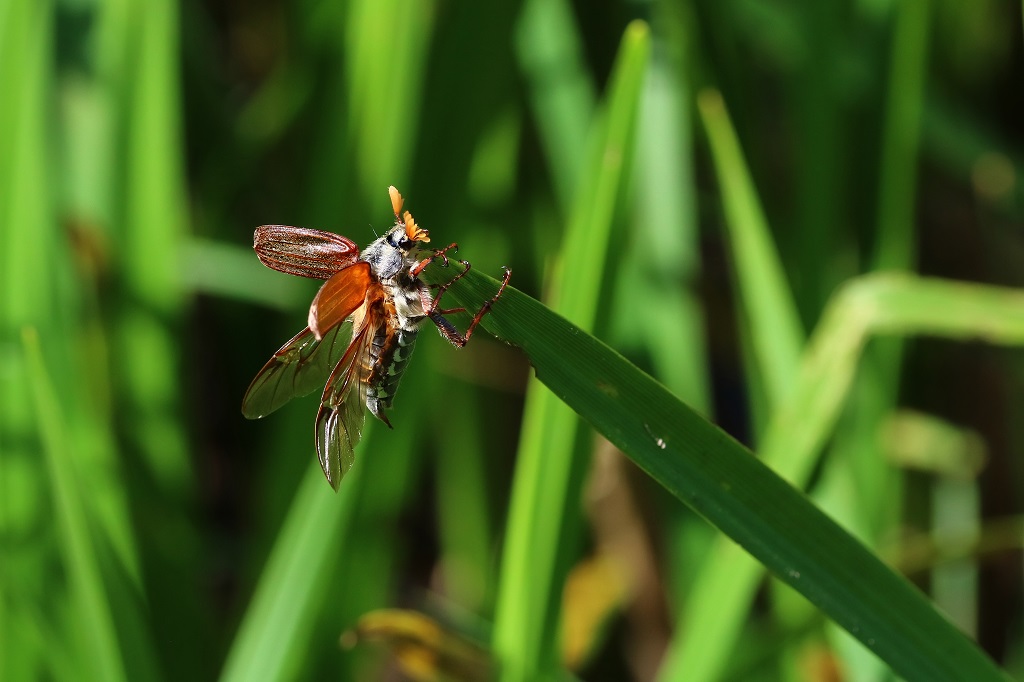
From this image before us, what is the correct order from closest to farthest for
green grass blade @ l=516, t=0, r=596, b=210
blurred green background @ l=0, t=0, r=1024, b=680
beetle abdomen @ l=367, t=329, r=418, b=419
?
beetle abdomen @ l=367, t=329, r=418, b=419 < blurred green background @ l=0, t=0, r=1024, b=680 < green grass blade @ l=516, t=0, r=596, b=210

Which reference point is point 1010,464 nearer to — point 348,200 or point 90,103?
point 348,200

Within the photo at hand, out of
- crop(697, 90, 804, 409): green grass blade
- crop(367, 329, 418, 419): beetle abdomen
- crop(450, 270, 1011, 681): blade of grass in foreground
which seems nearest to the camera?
crop(450, 270, 1011, 681): blade of grass in foreground

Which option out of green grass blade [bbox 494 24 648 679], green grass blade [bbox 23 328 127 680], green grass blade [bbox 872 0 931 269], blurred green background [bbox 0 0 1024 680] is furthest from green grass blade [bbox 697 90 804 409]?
green grass blade [bbox 23 328 127 680]

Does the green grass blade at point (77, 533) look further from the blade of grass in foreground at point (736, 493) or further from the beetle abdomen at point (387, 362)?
the blade of grass in foreground at point (736, 493)

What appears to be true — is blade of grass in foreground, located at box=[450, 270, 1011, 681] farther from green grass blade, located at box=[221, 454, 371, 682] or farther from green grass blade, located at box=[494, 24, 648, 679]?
green grass blade, located at box=[221, 454, 371, 682]

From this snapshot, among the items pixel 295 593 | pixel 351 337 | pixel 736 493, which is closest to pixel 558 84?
pixel 351 337

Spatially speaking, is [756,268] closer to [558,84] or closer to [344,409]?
[558,84]
